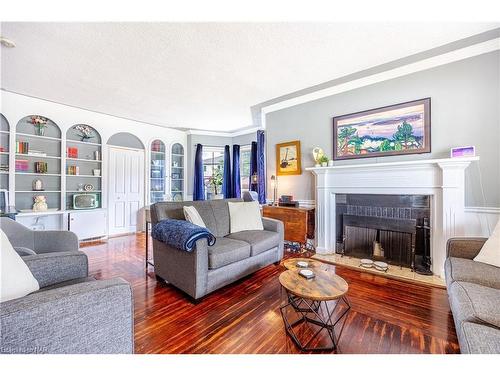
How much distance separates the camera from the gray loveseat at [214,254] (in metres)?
1.90

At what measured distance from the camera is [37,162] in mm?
3719

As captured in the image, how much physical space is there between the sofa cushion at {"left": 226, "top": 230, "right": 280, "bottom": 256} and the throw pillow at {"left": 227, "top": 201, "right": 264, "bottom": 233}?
0.10m

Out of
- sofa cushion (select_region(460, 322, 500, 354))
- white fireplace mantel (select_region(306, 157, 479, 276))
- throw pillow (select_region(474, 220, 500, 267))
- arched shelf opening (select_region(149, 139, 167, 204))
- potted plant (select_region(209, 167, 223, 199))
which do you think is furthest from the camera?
potted plant (select_region(209, 167, 223, 199))

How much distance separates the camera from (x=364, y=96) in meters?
2.97

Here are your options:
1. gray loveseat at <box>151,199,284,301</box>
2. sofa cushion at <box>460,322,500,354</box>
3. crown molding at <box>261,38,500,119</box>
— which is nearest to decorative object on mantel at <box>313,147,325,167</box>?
crown molding at <box>261,38,500,119</box>

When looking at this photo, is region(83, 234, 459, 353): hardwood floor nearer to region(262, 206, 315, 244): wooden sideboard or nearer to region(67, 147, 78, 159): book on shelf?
region(262, 206, 315, 244): wooden sideboard

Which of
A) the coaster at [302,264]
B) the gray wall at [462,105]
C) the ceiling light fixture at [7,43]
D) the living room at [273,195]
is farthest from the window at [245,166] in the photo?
the ceiling light fixture at [7,43]

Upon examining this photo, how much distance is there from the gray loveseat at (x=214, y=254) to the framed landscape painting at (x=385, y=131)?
5.09 feet

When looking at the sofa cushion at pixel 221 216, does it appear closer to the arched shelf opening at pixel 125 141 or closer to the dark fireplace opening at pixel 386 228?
the dark fireplace opening at pixel 386 228

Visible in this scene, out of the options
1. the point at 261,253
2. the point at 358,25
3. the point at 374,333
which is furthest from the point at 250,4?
the point at 374,333

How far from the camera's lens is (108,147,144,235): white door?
4.53 m

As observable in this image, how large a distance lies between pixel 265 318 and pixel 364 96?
3.01 m
